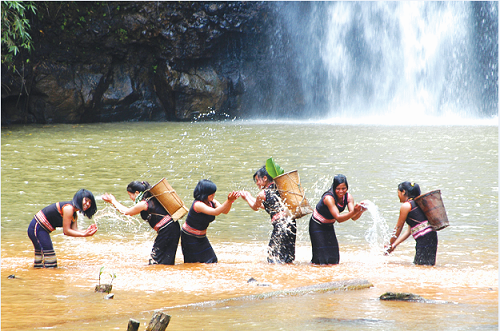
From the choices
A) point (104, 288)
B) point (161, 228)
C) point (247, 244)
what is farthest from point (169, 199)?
point (247, 244)

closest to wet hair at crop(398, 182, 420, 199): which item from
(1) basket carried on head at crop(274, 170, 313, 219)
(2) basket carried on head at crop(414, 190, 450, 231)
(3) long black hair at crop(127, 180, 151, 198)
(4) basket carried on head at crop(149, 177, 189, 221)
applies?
(2) basket carried on head at crop(414, 190, 450, 231)

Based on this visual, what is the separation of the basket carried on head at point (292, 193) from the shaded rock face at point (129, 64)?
19291mm

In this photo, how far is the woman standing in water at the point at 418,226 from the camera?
6375 mm

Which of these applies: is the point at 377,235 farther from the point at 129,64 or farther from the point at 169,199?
the point at 129,64

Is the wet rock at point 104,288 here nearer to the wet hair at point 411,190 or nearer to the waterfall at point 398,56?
the wet hair at point 411,190

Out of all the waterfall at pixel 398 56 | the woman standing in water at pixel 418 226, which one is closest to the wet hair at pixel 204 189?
the woman standing in water at pixel 418 226

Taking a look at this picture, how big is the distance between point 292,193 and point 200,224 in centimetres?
108

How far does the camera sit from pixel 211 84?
2688 cm

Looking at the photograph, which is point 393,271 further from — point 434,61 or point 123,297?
point 434,61

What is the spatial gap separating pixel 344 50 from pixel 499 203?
2098cm

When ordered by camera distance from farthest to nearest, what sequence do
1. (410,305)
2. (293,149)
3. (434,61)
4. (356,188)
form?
(434,61) → (293,149) → (356,188) → (410,305)

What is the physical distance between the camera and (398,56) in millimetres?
29188

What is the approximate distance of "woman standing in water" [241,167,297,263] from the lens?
6.42 metres

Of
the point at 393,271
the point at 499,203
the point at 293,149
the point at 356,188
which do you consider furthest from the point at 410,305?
the point at 293,149
